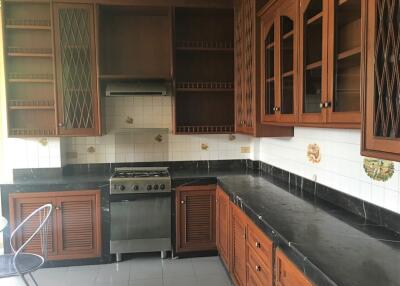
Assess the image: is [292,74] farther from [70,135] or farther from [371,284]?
[70,135]

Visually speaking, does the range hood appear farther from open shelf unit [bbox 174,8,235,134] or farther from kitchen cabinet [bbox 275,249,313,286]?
kitchen cabinet [bbox 275,249,313,286]

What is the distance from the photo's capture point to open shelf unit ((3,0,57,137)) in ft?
10.9

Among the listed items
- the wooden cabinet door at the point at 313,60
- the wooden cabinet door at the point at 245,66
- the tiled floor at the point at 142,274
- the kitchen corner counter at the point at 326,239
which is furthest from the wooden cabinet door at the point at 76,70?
the wooden cabinet door at the point at 313,60

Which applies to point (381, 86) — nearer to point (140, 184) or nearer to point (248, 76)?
point (248, 76)

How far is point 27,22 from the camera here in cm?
332

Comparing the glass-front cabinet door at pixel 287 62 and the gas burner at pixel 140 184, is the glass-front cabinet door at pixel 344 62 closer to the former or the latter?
the glass-front cabinet door at pixel 287 62

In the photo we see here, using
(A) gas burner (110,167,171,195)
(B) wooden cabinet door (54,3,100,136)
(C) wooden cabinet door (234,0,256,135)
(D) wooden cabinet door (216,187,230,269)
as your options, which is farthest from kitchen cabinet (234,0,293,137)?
(B) wooden cabinet door (54,3,100,136)

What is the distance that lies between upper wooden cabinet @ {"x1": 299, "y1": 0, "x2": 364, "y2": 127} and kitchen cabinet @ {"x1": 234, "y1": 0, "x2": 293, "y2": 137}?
801 mm

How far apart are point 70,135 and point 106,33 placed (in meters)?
1.11

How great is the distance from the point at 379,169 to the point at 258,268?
854mm

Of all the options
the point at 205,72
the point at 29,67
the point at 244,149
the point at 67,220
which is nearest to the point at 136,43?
the point at 205,72

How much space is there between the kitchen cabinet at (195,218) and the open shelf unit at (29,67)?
139 centimetres

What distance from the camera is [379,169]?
185 centimetres

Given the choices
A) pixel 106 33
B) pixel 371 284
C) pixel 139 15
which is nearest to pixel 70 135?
pixel 106 33
